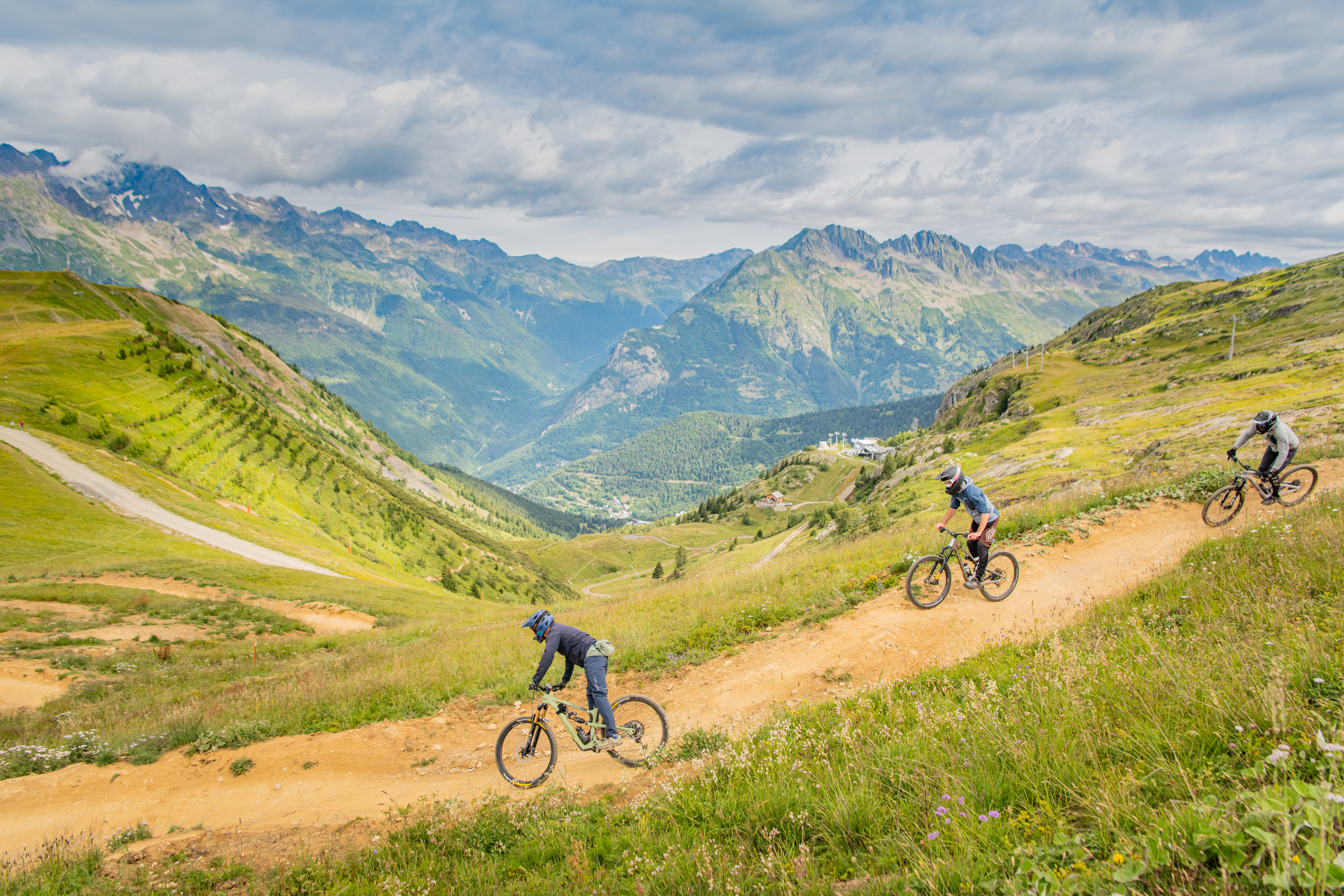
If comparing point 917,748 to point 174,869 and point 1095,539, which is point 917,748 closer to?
point 174,869

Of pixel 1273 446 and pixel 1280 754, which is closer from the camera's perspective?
pixel 1280 754

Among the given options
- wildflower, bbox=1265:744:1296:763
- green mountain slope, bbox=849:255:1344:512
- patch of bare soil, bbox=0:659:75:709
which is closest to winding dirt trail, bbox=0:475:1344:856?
wildflower, bbox=1265:744:1296:763

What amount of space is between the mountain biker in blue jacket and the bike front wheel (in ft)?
26.1

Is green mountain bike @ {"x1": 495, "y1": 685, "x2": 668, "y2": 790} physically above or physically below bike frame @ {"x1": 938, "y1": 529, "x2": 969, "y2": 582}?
below

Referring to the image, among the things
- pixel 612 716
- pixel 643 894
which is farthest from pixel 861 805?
pixel 612 716

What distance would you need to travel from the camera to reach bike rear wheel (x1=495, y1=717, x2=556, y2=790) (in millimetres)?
10391

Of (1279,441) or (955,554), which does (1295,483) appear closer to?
(1279,441)

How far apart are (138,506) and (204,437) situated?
3407 centimetres

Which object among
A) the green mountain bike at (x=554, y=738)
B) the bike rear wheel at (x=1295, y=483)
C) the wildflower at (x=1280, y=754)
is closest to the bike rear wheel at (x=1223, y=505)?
the bike rear wheel at (x=1295, y=483)

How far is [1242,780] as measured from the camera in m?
3.95

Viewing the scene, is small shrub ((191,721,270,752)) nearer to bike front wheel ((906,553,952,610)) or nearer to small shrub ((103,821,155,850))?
small shrub ((103,821,155,850))

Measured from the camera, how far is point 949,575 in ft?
45.2

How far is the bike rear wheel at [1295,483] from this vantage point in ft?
48.9

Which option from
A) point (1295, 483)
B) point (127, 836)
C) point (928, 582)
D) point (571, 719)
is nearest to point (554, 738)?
point (571, 719)
